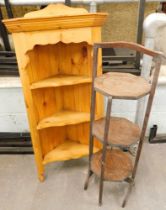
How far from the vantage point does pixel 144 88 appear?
3.31ft

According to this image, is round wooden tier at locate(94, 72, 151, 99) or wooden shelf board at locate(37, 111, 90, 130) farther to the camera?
wooden shelf board at locate(37, 111, 90, 130)

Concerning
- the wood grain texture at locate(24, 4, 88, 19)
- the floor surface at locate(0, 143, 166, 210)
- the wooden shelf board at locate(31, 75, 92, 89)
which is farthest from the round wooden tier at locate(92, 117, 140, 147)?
the wood grain texture at locate(24, 4, 88, 19)

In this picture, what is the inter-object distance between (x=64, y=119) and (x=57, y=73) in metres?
0.32

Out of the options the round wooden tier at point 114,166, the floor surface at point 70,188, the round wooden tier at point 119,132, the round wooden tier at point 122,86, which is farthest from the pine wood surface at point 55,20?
the floor surface at point 70,188

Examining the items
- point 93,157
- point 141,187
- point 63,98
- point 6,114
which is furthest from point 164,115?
point 6,114

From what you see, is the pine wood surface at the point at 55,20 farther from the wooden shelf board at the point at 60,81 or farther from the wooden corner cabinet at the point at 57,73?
the wooden shelf board at the point at 60,81

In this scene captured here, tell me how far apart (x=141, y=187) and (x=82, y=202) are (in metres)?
0.43

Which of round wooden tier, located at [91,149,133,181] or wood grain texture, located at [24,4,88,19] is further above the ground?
wood grain texture, located at [24,4,88,19]

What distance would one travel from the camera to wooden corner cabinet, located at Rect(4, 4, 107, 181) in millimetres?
1070

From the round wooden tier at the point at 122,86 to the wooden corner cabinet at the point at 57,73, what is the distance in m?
0.17

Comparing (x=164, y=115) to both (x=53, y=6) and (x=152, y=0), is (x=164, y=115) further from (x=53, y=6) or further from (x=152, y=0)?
(x=53, y=6)

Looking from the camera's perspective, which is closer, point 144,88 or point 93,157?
point 144,88

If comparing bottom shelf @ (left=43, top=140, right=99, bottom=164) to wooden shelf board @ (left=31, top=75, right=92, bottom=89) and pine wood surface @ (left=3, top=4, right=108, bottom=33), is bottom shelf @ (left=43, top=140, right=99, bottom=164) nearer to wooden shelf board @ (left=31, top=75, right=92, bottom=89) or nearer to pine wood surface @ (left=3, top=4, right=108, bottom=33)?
wooden shelf board @ (left=31, top=75, right=92, bottom=89)

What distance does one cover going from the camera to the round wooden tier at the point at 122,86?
37.5 inches
